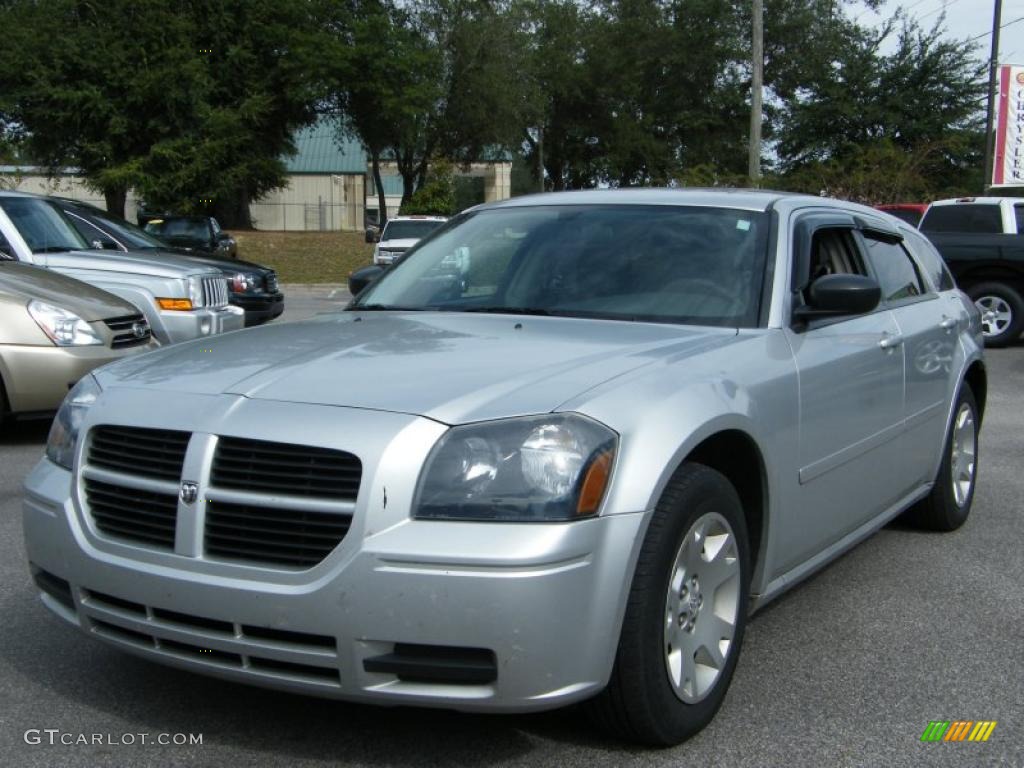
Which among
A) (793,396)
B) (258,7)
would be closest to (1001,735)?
(793,396)

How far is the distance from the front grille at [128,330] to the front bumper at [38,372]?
0.34m

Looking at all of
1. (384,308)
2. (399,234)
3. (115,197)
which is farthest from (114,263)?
(115,197)

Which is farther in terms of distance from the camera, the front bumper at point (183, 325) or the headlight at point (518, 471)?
the front bumper at point (183, 325)

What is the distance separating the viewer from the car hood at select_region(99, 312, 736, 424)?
3.10 m

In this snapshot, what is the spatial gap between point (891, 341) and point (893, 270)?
29.6 inches

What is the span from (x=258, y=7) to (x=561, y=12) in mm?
21654

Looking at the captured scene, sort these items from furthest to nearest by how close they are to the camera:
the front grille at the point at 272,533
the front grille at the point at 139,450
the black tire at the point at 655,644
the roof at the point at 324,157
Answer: the roof at the point at 324,157 → the front grille at the point at 139,450 → the black tire at the point at 655,644 → the front grille at the point at 272,533

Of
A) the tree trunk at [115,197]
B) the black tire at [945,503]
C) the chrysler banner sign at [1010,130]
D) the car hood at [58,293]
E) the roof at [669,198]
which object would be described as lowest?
the black tire at [945,503]

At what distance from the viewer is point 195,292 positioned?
1024 cm

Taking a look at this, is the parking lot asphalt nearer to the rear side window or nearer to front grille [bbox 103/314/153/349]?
the rear side window

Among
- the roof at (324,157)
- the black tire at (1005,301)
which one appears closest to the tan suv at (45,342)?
the black tire at (1005,301)

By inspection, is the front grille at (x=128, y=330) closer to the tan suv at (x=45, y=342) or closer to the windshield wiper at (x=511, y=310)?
the tan suv at (x=45, y=342)

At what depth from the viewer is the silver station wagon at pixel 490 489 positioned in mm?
2857

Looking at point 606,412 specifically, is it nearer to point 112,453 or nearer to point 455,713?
point 455,713
